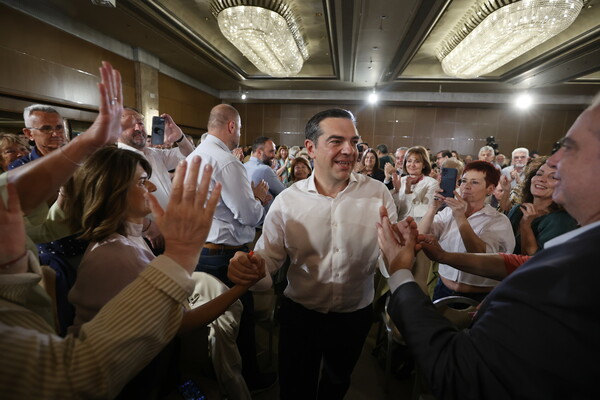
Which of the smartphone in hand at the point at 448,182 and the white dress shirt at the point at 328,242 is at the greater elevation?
the smartphone in hand at the point at 448,182

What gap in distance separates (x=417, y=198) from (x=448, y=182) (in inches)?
53.3

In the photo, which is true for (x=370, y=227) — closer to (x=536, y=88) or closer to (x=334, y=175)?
(x=334, y=175)

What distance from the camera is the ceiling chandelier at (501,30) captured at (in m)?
3.63

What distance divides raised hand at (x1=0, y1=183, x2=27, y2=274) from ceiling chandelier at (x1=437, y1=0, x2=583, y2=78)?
211 inches

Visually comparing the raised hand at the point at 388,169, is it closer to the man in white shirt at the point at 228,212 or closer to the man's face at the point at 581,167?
the man in white shirt at the point at 228,212

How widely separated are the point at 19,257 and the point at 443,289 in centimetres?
234

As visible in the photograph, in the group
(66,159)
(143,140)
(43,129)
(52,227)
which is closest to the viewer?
(66,159)

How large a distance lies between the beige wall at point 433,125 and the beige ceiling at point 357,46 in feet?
3.82

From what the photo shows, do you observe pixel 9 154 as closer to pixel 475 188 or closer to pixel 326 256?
pixel 326 256

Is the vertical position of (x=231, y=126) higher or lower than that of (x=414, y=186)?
higher

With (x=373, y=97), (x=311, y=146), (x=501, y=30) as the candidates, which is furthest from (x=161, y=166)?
(x=373, y=97)

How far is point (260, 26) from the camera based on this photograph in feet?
13.8

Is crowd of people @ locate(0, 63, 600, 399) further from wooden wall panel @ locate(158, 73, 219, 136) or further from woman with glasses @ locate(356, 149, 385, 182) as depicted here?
wooden wall panel @ locate(158, 73, 219, 136)

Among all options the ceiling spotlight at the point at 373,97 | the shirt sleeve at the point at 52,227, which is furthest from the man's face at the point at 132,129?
the ceiling spotlight at the point at 373,97
